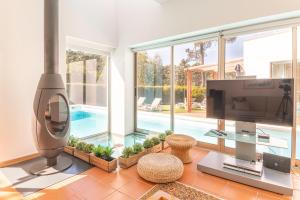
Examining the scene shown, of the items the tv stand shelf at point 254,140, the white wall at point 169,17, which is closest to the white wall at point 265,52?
the white wall at point 169,17

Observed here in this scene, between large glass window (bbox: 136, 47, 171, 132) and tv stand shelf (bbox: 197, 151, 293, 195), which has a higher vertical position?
large glass window (bbox: 136, 47, 171, 132)

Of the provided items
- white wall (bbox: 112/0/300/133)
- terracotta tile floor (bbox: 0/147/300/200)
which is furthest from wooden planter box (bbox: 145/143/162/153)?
white wall (bbox: 112/0/300/133)

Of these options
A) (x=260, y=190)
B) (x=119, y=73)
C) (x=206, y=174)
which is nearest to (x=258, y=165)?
(x=260, y=190)

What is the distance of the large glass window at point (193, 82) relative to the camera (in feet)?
11.1

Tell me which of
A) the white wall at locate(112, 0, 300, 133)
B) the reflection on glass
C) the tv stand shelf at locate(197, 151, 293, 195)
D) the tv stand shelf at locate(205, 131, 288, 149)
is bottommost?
the tv stand shelf at locate(197, 151, 293, 195)

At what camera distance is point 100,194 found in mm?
1903

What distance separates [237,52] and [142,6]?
7.30 ft

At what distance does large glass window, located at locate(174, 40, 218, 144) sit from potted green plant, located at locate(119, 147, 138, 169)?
4.96 feet

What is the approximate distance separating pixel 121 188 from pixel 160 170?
48 cm

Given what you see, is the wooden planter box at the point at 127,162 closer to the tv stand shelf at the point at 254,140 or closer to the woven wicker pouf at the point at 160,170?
the woven wicker pouf at the point at 160,170

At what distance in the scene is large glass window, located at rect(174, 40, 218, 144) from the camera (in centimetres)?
337

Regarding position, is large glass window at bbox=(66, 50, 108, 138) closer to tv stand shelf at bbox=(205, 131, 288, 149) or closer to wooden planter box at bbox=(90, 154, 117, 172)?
wooden planter box at bbox=(90, 154, 117, 172)

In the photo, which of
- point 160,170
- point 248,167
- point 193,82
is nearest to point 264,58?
point 193,82

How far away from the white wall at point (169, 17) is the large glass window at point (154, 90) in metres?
0.24
